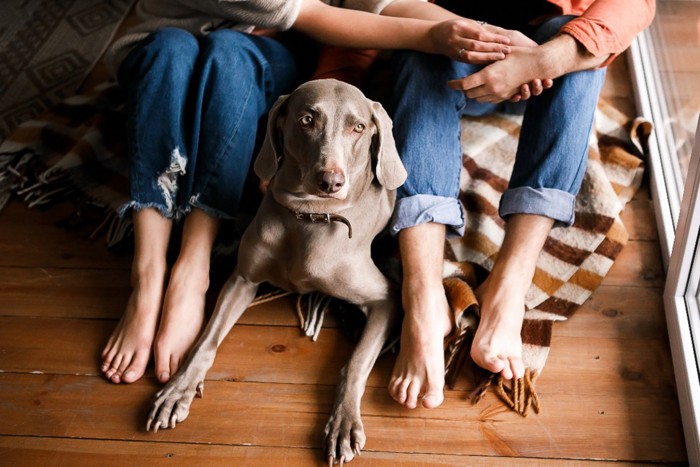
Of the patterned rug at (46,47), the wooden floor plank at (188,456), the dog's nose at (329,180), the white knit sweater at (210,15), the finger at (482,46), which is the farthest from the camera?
the patterned rug at (46,47)

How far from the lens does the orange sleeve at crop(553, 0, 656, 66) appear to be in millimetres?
1554

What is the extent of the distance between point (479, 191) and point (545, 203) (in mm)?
333

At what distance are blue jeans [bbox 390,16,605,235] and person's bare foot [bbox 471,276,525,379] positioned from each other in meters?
0.17

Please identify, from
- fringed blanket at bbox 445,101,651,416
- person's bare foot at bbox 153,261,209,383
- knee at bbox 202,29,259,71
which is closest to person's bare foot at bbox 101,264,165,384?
person's bare foot at bbox 153,261,209,383

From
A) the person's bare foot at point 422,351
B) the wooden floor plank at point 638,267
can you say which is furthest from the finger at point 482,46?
the wooden floor plank at point 638,267

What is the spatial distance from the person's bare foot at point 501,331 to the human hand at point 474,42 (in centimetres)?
46

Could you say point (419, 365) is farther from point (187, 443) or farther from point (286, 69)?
point (286, 69)

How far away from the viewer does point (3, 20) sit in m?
2.57

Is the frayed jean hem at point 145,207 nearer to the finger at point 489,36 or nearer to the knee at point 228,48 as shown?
the knee at point 228,48

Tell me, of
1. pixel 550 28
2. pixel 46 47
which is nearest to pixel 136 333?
pixel 550 28

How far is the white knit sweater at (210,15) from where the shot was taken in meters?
1.67

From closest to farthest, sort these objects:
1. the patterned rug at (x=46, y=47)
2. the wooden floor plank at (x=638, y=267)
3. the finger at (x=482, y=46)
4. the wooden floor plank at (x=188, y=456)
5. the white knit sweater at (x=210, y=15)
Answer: the wooden floor plank at (x=188, y=456), the finger at (x=482, y=46), the white knit sweater at (x=210, y=15), the wooden floor plank at (x=638, y=267), the patterned rug at (x=46, y=47)

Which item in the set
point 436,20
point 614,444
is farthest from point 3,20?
point 614,444

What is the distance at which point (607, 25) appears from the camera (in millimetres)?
1565
